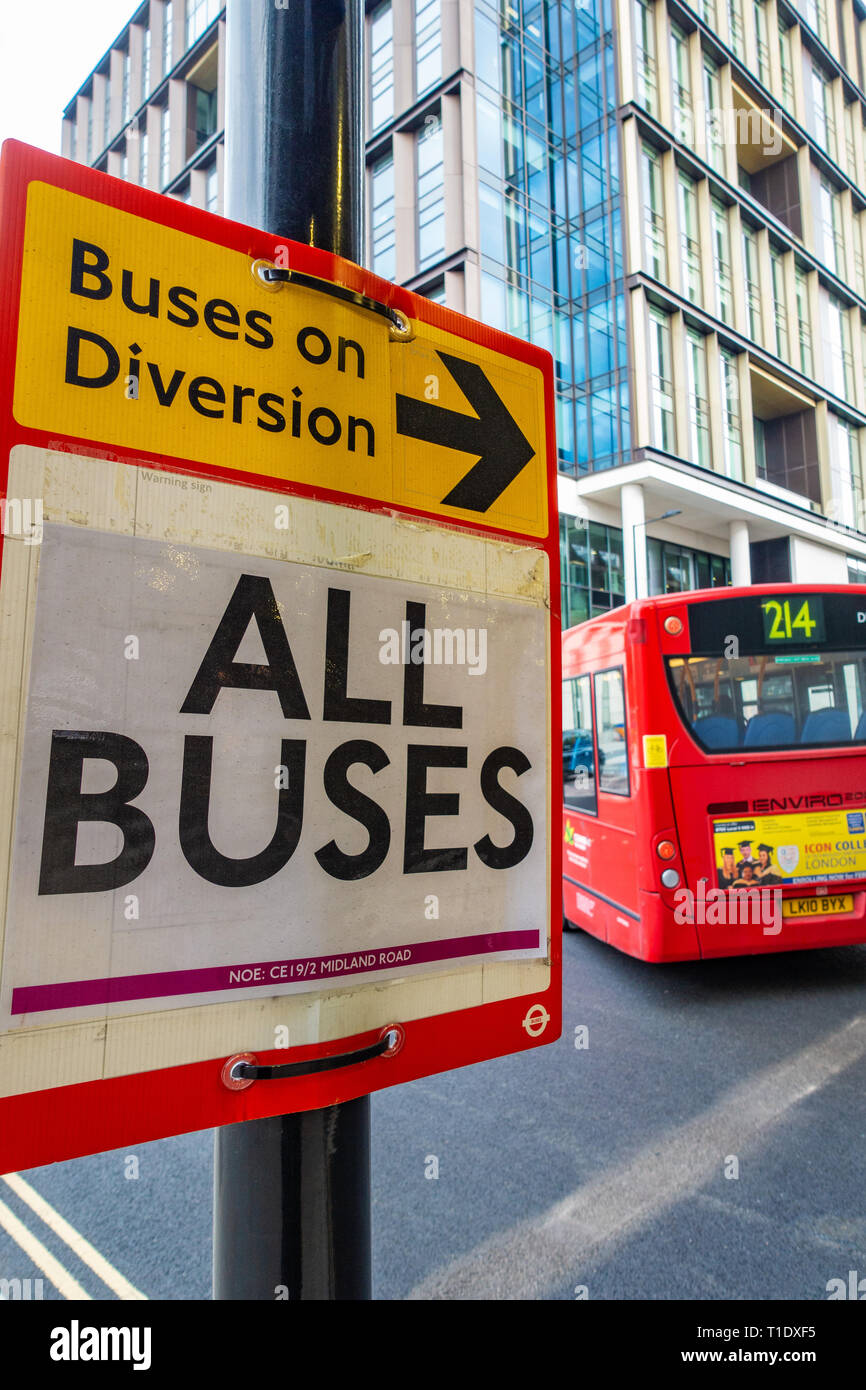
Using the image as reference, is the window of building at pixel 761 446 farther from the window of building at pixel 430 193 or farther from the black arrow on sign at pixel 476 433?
the black arrow on sign at pixel 476 433

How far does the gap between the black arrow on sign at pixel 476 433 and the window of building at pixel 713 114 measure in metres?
31.1

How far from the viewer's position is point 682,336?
24219 millimetres

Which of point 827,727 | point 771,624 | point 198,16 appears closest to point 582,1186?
point 827,727

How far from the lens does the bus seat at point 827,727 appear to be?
5.73m

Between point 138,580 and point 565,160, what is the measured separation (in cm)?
2886

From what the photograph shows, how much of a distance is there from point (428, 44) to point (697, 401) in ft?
42.0

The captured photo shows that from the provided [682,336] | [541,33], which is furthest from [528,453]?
[541,33]

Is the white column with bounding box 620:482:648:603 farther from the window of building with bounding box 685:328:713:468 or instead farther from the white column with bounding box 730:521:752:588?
the white column with bounding box 730:521:752:588

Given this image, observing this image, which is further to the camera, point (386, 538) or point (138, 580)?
point (386, 538)

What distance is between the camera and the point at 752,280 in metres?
28.1

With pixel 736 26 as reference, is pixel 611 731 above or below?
below

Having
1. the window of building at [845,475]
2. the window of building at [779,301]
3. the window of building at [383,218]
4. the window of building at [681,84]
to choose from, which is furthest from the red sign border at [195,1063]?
the window of building at [845,475]

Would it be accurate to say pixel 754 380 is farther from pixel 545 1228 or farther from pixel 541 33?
pixel 545 1228
